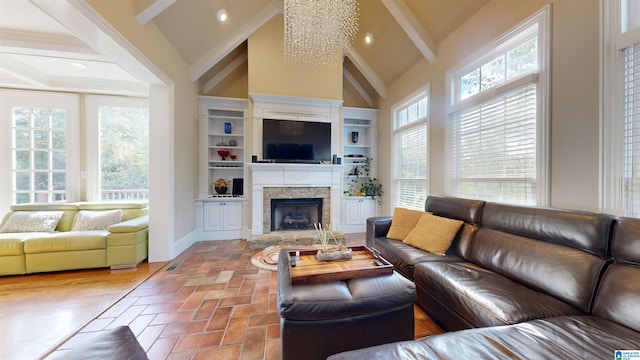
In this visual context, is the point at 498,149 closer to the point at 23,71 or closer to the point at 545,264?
the point at 545,264

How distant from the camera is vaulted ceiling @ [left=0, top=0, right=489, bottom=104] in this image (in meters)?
2.69

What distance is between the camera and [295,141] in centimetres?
439

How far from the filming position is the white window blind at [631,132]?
1539 mm

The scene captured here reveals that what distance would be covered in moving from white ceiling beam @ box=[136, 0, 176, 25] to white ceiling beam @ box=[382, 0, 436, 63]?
2.91 metres

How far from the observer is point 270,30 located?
434 centimetres

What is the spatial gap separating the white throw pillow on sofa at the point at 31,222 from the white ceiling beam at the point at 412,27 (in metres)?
5.67

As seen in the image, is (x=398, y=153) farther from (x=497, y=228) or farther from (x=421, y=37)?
(x=497, y=228)

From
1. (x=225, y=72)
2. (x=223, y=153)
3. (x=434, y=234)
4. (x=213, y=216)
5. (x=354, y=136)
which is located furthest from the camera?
(x=354, y=136)

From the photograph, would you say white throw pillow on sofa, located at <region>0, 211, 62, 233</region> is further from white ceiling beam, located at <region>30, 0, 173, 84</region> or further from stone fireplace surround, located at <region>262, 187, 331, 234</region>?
stone fireplace surround, located at <region>262, 187, 331, 234</region>

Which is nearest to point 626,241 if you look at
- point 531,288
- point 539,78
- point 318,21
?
point 531,288

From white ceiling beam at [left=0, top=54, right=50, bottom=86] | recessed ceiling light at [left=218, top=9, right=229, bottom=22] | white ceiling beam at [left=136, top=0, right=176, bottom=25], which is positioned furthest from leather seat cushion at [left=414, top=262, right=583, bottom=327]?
white ceiling beam at [left=0, top=54, right=50, bottom=86]

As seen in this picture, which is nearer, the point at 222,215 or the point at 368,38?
the point at 368,38

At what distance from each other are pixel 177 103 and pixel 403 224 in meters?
3.79

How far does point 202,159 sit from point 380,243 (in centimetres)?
373
